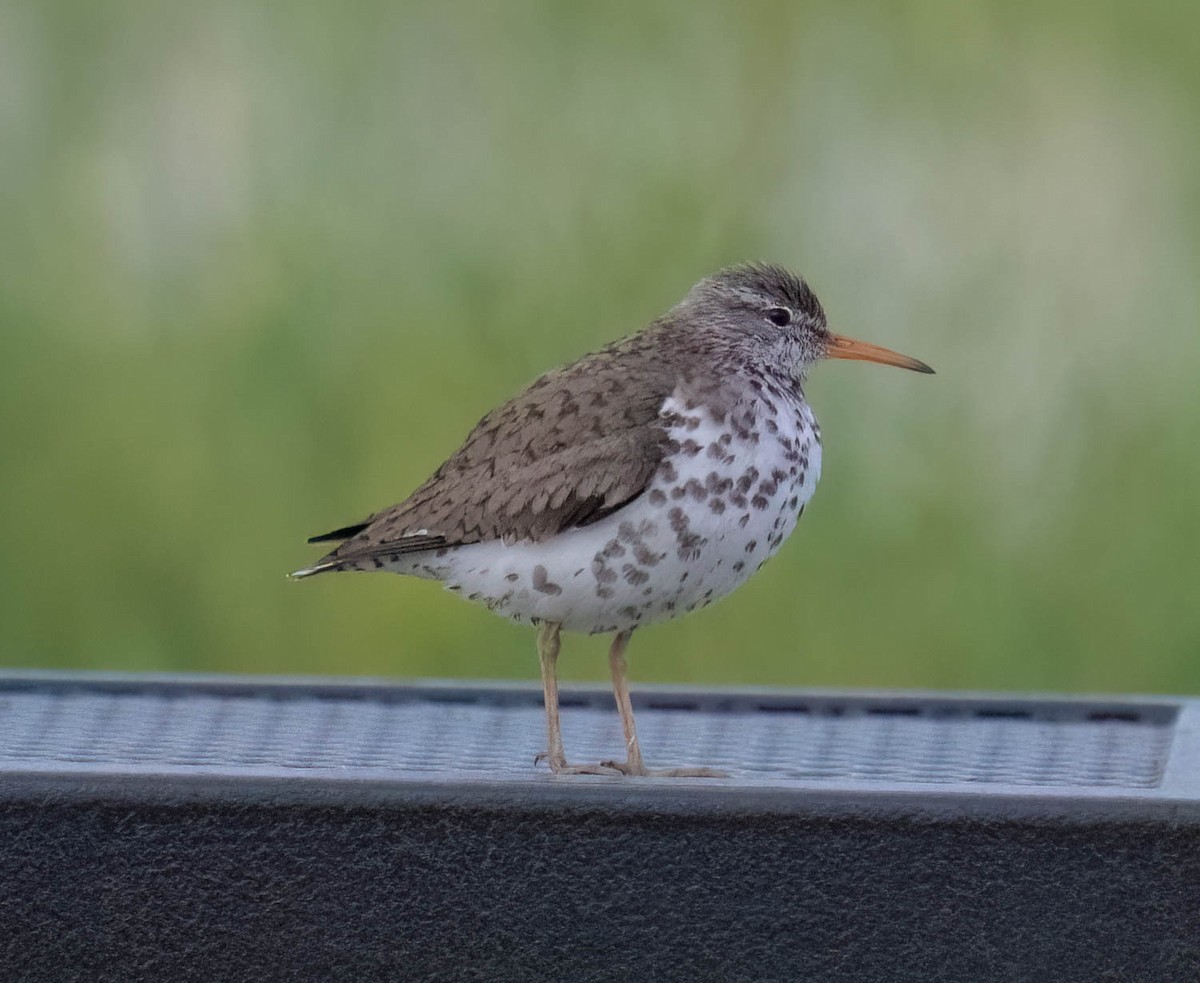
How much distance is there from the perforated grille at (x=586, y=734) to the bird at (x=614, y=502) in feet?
0.65

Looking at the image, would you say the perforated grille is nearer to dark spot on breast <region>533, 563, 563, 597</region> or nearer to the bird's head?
dark spot on breast <region>533, 563, 563, 597</region>

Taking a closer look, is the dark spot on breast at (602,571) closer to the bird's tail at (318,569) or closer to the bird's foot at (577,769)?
the bird's foot at (577,769)

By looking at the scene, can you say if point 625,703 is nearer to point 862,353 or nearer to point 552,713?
point 552,713

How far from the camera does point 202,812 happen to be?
87.2 inches

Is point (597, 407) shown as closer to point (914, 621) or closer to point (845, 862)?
point (845, 862)

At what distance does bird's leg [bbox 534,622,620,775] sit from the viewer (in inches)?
101

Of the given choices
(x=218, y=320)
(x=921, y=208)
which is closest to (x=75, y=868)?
(x=218, y=320)

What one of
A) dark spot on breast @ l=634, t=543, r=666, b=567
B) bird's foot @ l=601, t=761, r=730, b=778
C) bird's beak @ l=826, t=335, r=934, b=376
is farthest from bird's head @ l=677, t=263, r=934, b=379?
bird's foot @ l=601, t=761, r=730, b=778

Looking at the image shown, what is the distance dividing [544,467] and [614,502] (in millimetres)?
122

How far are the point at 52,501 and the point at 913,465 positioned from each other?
5.72 feet

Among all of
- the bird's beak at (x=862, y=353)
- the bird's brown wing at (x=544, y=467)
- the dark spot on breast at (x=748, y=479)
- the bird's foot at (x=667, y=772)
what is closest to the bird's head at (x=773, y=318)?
the bird's beak at (x=862, y=353)

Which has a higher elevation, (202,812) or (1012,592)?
(202,812)

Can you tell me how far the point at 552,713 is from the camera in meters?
2.65

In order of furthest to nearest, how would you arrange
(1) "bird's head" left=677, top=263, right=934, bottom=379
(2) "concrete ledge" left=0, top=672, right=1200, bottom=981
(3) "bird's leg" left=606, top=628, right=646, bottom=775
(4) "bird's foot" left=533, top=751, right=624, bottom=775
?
(1) "bird's head" left=677, top=263, right=934, bottom=379, (3) "bird's leg" left=606, top=628, right=646, bottom=775, (4) "bird's foot" left=533, top=751, right=624, bottom=775, (2) "concrete ledge" left=0, top=672, right=1200, bottom=981
